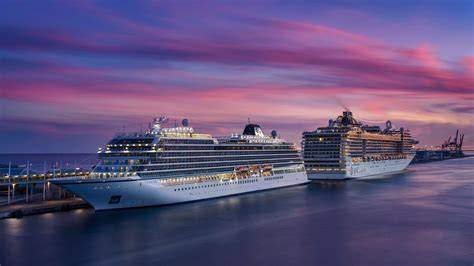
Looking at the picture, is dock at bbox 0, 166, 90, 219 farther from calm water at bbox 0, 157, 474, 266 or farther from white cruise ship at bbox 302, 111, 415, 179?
white cruise ship at bbox 302, 111, 415, 179

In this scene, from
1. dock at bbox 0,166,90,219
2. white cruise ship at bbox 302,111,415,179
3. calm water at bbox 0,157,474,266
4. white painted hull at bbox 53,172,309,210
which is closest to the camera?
calm water at bbox 0,157,474,266

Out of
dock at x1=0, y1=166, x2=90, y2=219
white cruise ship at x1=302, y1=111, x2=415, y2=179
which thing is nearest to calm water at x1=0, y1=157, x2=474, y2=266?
dock at x1=0, y1=166, x2=90, y2=219

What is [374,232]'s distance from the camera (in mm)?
41875

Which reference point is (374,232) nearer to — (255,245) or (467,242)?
(467,242)

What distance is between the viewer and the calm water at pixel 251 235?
33500 millimetres

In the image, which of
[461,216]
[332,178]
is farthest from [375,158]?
[461,216]

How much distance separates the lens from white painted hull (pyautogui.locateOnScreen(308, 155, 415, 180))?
307ft

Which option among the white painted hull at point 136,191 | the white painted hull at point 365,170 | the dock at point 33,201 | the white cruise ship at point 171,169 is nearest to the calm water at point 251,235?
the white painted hull at point 136,191

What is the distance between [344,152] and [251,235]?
57.3m

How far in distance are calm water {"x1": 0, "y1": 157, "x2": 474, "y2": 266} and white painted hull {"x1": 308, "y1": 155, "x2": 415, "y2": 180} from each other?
33316 millimetres

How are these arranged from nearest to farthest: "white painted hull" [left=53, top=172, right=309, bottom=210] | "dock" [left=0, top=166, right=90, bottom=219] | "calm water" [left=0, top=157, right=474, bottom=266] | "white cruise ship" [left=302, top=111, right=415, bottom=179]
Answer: "calm water" [left=0, top=157, right=474, bottom=266], "white painted hull" [left=53, top=172, right=309, bottom=210], "dock" [left=0, top=166, right=90, bottom=219], "white cruise ship" [left=302, top=111, right=415, bottom=179]

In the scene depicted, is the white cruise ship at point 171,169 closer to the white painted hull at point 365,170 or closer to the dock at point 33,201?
the dock at point 33,201

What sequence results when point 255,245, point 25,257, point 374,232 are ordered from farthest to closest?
point 374,232 < point 255,245 < point 25,257

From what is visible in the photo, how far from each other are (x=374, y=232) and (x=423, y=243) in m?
4.92
